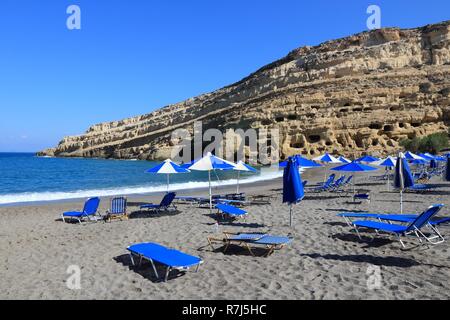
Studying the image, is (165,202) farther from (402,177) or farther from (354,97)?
(354,97)

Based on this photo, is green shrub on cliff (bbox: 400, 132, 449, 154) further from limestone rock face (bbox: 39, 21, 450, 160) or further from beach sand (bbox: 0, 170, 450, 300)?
beach sand (bbox: 0, 170, 450, 300)

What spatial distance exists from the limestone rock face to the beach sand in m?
36.9

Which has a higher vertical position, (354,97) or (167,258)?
(354,97)

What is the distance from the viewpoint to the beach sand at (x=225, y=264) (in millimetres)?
5004

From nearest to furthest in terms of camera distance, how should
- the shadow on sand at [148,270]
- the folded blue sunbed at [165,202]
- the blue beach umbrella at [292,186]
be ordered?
the shadow on sand at [148,270] → the blue beach umbrella at [292,186] → the folded blue sunbed at [165,202]

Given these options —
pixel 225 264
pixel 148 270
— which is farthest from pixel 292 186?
pixel 148 270

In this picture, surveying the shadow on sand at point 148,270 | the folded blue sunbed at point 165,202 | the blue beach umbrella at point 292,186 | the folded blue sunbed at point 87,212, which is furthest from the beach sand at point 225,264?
the folded blue sunbed at point 165,202

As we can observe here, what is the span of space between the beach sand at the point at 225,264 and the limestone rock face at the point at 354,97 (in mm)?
36906

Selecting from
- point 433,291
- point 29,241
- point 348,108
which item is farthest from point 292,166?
point 348,108

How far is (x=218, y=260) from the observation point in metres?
6.61

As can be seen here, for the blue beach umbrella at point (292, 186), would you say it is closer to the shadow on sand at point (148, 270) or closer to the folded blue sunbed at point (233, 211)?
the folded blue sunbed at point (233, 211)

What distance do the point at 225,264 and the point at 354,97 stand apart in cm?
4619

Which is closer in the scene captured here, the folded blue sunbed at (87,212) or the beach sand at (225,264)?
→ the beach sand at (225,264)

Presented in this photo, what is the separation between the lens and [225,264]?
6.35 meters
